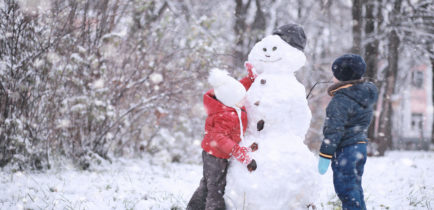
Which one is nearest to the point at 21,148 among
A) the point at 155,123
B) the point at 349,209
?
the point at 155,123

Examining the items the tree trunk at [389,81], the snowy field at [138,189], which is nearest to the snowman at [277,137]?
the snowy field at [138,189]

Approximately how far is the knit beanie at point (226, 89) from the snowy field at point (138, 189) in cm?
155

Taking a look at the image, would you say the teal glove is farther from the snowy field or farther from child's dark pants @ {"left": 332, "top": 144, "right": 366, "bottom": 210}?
the snowy field

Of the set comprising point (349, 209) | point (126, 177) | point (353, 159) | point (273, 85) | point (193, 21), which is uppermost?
point (193, 21)

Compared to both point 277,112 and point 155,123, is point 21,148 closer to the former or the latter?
point 155,123

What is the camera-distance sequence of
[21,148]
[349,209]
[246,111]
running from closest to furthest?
[349,209] < [246,111] < [21,148]

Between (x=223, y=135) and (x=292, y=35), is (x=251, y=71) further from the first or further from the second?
(x=223, y=135)

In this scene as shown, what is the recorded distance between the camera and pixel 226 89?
236cm

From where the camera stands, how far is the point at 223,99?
2.40 m

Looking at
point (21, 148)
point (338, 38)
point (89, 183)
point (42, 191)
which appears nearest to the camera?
point (42, 191)

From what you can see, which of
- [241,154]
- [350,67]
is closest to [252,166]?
[241,154]

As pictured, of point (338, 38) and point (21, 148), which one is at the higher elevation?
point (338, 38)

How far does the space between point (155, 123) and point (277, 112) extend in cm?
419

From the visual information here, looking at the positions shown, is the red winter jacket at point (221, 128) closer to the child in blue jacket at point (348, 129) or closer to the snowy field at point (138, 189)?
the child in blue jacket at point (348, 129)
